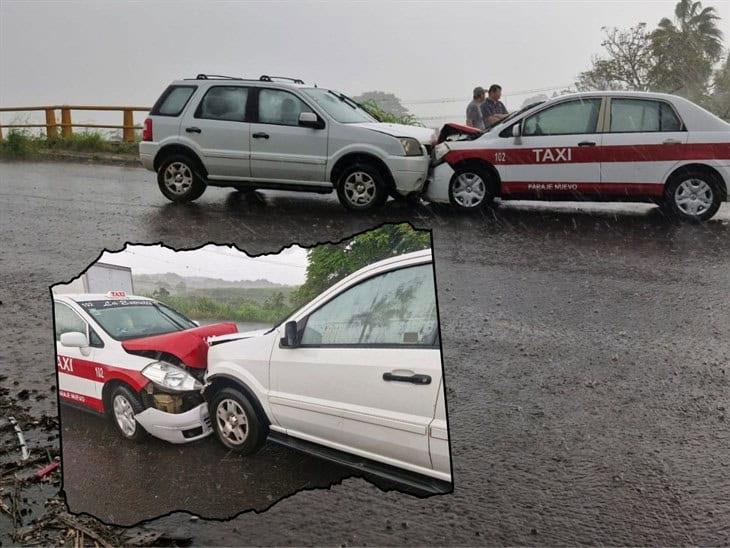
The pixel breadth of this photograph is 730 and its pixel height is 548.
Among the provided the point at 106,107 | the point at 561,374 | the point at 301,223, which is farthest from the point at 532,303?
the point at 106,107

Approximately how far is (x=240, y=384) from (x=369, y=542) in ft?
4.83

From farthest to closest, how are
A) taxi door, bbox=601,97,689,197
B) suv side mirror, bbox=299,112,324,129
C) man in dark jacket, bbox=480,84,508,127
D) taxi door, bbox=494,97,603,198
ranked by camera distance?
man in dark jacket, bbox=480,84,508,127 → suv side mirror, bbox=299,112,324,129 → taxi door, bbox=494,97,603,198 → taxi door, bbox=601,97,689,197

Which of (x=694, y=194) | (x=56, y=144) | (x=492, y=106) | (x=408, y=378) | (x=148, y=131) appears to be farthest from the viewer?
(x=56, y=144)

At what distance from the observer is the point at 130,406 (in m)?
1.98

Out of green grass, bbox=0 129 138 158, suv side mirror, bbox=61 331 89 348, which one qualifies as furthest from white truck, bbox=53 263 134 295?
green grass, bbox=0 129 138 158

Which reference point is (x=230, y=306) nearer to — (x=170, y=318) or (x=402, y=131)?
(x=170, y=318)

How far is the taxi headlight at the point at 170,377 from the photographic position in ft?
6.34

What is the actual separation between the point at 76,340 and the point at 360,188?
7.52m

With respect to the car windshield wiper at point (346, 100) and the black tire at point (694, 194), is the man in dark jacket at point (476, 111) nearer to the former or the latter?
the car windshield wiper at point (346, 100)

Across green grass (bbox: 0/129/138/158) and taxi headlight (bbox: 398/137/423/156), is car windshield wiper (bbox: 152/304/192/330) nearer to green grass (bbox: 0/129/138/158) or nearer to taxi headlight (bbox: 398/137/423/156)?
taxi headlight (bbox: 398/137/423/156)

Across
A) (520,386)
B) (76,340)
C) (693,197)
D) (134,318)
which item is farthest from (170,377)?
(693,197)

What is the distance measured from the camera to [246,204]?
10406 mm

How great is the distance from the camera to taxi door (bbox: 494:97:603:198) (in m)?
9.23

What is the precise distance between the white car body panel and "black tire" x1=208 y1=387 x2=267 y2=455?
0.13 ft
